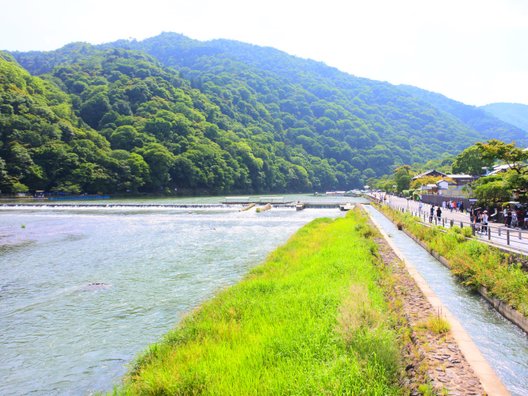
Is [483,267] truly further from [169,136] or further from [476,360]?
[169,136]

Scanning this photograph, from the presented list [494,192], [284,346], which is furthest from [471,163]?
[284,346]

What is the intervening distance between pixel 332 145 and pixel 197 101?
65.0 meters

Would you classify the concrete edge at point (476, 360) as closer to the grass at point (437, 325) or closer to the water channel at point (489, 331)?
the grass at point (437, 325)

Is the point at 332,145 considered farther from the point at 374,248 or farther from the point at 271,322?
the point at 271,322

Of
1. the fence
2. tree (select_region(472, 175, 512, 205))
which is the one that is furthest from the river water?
the fence

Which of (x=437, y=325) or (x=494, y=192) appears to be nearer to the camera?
(x=437, y=325)

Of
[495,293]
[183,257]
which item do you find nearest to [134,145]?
[183,257]

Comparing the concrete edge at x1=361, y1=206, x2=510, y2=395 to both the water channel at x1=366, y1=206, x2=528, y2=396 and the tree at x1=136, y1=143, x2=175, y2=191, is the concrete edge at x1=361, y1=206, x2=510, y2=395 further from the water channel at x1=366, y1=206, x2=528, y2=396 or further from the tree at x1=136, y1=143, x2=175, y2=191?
the tree at x1=136, y1=143, x2=175, y2=191

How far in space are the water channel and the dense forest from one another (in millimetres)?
72804

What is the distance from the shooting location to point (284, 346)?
6.60 meters

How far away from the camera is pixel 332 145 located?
552 feet

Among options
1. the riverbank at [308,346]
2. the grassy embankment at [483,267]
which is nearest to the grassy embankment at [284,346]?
the riverbank at [308,346]

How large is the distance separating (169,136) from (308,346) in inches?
3970

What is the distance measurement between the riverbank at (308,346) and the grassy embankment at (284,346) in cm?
2
